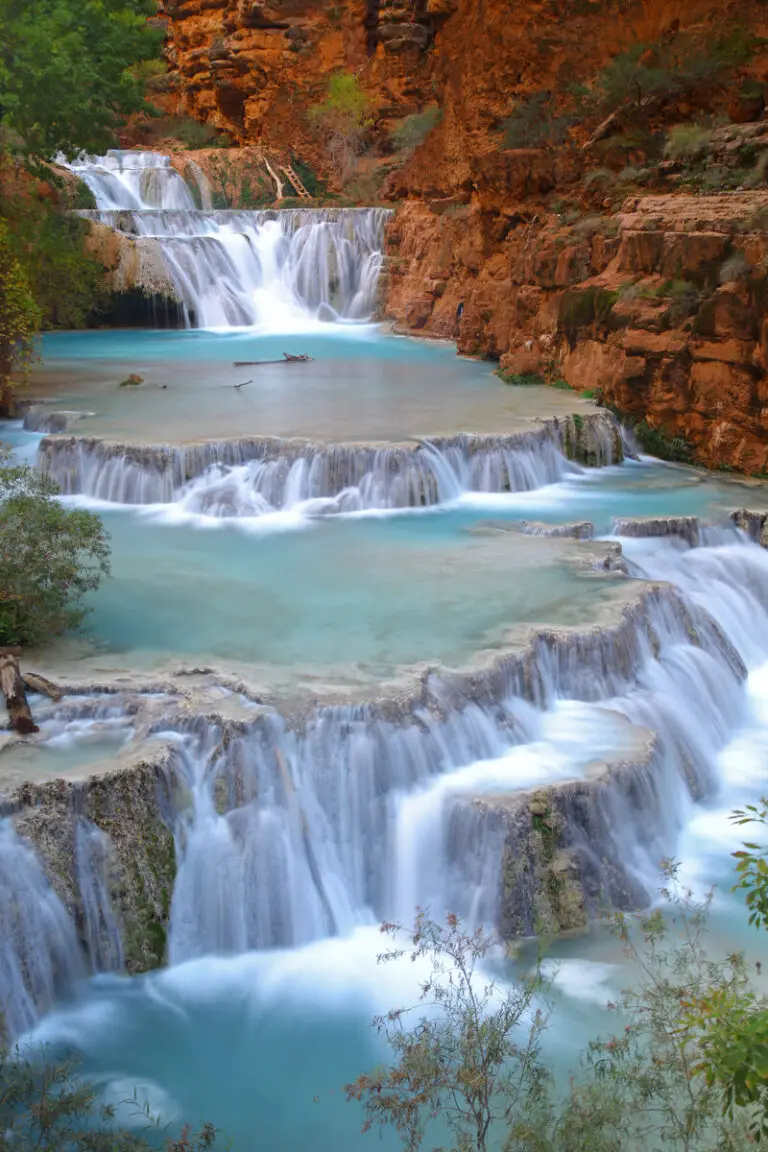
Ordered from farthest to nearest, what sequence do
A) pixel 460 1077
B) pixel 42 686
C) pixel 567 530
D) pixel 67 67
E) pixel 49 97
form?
1. pixel 49 97
2. pixel 67 67
3. pixel 567 530
4. pixel 42 686
5. pixel 460 1077

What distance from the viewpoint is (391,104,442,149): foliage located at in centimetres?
3241

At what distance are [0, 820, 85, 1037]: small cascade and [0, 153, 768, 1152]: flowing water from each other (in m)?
0.02

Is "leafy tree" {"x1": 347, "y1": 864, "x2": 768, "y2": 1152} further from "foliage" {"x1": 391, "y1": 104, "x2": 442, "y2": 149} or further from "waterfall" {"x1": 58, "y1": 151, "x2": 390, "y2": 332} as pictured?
"foliage" {"x1": 391, "y1": 104, "x2": 442, "y2": 149}

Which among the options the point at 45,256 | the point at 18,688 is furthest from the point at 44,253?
the point at 18,688

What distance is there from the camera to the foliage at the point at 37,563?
369 inches

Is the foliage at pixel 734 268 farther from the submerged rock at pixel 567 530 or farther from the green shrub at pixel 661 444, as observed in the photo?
the submerged rock at pixel 567 530

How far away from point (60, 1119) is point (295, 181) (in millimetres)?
31744

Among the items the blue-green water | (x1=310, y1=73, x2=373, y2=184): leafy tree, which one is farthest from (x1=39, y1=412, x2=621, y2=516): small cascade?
(x1=310, y1=73, x2=373, y2=184): leafy tree

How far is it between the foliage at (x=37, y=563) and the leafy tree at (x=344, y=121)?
27564 millimetres

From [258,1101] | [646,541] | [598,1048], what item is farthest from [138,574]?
[598,1048]

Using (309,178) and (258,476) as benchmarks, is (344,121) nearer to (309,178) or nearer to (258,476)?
(309,178)

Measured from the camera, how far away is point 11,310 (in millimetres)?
14516

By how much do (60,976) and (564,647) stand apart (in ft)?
14.4

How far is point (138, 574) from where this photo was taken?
11.6 metres
